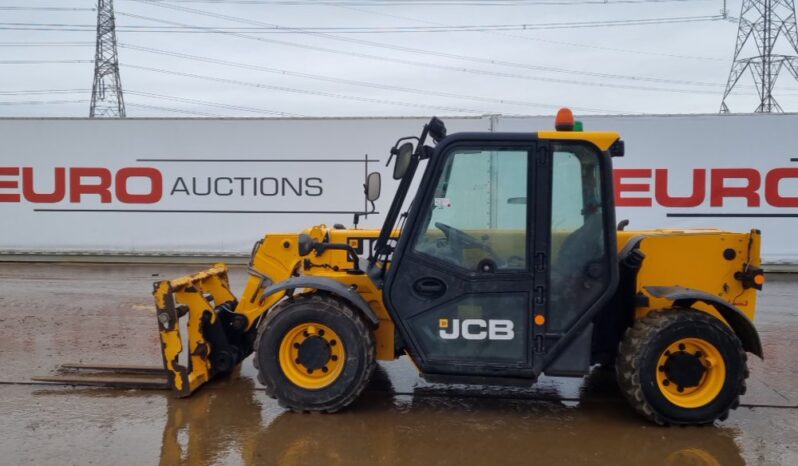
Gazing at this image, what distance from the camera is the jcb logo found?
184 inches

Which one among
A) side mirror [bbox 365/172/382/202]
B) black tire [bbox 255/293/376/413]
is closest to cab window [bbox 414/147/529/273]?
side mirror [bbox 365/172/382/202]

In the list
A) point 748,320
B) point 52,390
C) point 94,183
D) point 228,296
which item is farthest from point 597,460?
point 94,183

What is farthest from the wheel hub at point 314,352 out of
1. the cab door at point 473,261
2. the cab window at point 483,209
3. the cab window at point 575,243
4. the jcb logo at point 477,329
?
the cab window at point 575,243

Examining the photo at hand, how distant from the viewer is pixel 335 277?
17.1ft

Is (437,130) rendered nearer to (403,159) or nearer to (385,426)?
(403,159)

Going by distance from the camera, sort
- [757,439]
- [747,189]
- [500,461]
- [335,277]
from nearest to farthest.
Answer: [500,461]
[757,439]
[335,277]
[747,189]

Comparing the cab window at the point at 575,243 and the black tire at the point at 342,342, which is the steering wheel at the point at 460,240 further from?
the black tire at the point at 342,342

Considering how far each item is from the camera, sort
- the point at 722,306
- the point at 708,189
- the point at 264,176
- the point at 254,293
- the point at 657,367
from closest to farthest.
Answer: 1. the point at 657,367
2. the point at 722,306
3. the point at 254,293
4. the point at 708,189
5. the point at 264,176

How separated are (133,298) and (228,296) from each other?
466 cm

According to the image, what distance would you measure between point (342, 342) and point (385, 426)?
63 cm

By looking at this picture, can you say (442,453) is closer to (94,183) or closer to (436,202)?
(436,202)

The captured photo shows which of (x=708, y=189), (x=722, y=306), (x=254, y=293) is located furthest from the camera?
(x=708, y=189)

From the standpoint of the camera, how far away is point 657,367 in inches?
182

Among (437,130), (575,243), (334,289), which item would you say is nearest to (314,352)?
(334,289)
